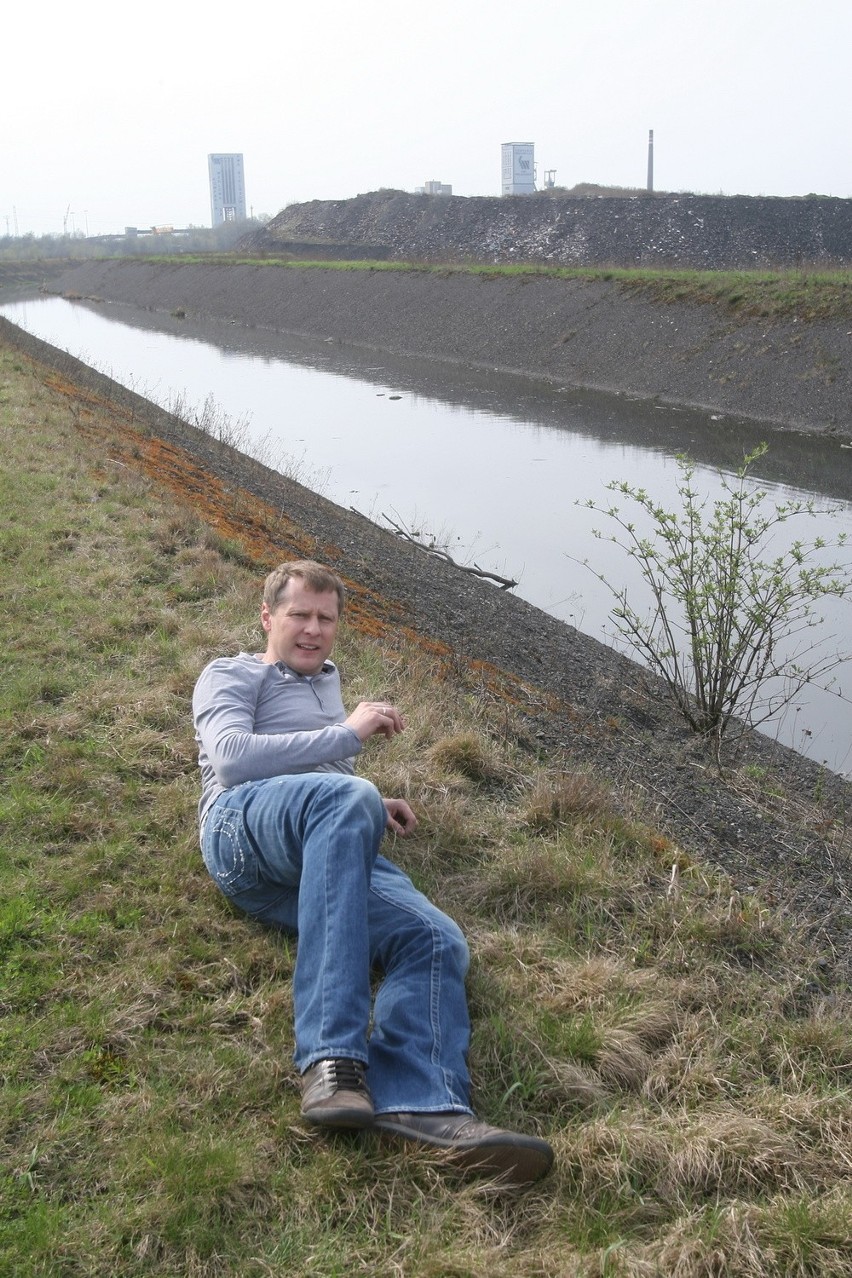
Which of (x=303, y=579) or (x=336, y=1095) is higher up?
(x=303, y=579)

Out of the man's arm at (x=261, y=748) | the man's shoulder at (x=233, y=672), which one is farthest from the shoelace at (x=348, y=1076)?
the man's shoulder at (x=233, y=672)

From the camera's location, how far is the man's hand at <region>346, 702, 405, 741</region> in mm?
3294

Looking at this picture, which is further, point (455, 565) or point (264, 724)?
point (455, 565)

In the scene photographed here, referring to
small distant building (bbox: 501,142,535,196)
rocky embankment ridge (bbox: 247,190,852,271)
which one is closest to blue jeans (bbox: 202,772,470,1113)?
rocky embankment ridge (bbox: 247,190,852,271)

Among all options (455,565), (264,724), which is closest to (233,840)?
(264,724)

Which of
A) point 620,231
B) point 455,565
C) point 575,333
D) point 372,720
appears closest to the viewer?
point 372,720

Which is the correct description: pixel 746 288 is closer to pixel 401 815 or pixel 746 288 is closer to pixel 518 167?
pixel 401 815

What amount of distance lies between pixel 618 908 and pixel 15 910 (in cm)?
187

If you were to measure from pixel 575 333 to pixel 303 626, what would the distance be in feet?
94.9

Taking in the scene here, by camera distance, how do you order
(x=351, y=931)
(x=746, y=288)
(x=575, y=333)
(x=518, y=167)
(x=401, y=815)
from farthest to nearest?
(x=518, y=167) → (x=575, y=333) → (x=746, y=288) → (x=401, y=815) → (x=351, y=931)

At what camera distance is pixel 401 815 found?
3.62 meters

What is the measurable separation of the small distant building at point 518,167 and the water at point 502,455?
205ft

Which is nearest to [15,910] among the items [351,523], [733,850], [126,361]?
[733,850]

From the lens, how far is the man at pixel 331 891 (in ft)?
8.32
